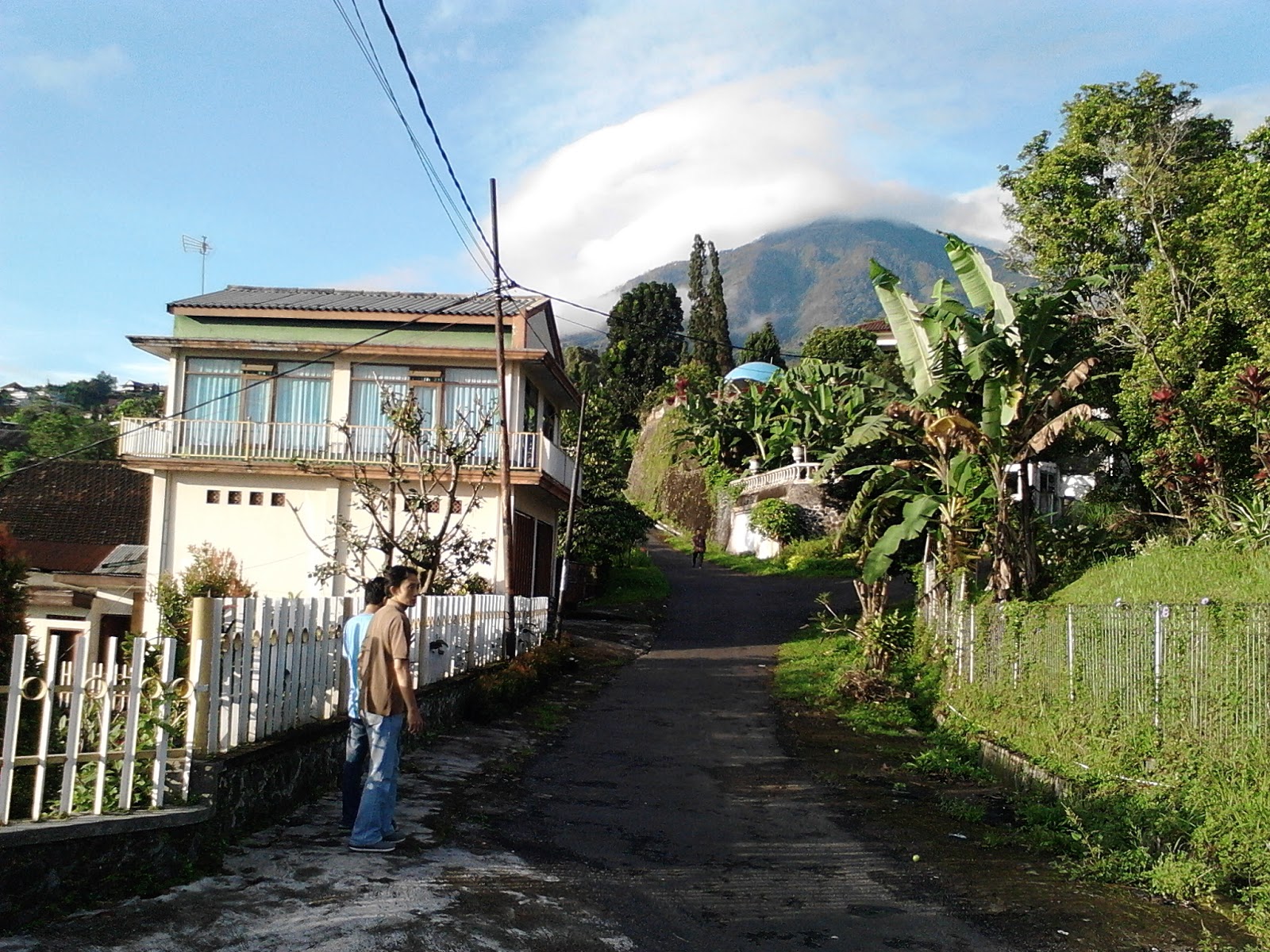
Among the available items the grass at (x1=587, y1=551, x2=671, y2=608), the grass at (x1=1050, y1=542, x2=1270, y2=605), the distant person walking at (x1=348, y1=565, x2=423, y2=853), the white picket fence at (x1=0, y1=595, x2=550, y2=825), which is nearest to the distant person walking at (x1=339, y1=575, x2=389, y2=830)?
the distant person walking at (x1=348, y1=565, x2=423, y2=853)

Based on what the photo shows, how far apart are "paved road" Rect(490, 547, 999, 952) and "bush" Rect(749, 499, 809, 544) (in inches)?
988

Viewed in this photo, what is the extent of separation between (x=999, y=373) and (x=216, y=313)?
16892 mm

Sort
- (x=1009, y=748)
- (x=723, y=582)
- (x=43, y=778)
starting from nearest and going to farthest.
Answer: (x=43, y=778) < (x=1009, y=748) < (x=723, y=582)

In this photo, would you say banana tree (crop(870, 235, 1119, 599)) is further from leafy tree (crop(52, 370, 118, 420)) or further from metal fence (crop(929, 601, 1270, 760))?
leafy tree (crop(52, 370, 118, 420))

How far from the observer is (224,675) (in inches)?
265

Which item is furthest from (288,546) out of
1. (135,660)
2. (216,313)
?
(135,660)

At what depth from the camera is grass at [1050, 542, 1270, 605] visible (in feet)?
32.2

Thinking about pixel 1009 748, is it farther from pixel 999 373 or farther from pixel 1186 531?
pixel 1186 531

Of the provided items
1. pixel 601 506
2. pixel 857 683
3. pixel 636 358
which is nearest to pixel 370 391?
pixel 601 506

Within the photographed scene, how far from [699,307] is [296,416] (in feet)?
170

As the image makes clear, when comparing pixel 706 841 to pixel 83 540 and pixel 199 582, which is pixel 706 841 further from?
pixel 83 540

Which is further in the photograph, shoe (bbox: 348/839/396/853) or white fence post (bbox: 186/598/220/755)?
shoe (bbox: 348/839/396/853)

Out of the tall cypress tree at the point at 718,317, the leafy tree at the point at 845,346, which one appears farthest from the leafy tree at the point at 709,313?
the leafy tree at the point at 845,346

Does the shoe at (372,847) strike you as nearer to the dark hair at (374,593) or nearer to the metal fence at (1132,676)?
the dark hair at (374,593)
